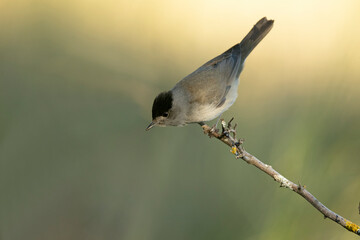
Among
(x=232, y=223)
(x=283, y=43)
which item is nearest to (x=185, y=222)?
(x=232, y=223)

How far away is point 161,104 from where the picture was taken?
4.17 feet

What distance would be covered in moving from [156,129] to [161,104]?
344 mm

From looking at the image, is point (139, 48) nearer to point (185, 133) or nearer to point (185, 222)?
point (185, 133)

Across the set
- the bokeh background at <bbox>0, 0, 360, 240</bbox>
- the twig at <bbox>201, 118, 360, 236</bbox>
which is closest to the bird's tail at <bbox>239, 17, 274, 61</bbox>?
the bokeh background at <bbox>0, 0, 360, 240</bbox>

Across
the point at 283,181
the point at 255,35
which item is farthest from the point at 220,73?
the point at 283,181

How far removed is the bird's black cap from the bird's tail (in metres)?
0.47

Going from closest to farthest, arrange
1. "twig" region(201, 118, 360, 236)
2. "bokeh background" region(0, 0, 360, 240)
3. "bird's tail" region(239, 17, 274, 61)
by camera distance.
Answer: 1. "twig" region(201, 118, 360, 236)
2. "bokeh background" region(0, 0, 360, 240)
3. "bird's tail" region(239, 17, 274, 61)

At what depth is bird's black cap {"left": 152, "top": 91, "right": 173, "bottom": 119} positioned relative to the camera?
1260mm

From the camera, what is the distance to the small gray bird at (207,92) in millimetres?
1282

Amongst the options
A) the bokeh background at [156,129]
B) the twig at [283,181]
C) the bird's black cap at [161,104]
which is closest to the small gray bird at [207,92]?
the bird's black cap at [161,104]

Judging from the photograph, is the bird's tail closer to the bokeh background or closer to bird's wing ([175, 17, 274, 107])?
bird's wing ([175, 17, 274, 107])

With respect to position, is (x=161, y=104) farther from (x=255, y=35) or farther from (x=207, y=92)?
(x=255, y=35)

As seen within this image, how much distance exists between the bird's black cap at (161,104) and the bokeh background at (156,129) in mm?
301

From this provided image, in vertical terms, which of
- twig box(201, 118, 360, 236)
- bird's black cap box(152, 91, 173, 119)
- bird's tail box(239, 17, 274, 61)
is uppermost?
bird's tail box(239, 17, 274, 61)
